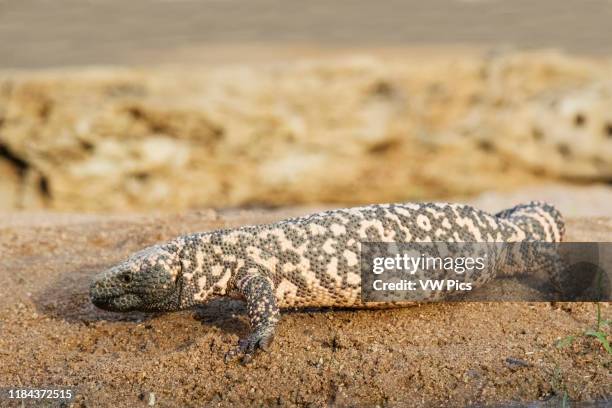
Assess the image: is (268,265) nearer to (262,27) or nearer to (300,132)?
(300,132)

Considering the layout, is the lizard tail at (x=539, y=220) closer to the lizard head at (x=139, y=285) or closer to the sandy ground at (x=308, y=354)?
the sandy ground at (x=308, y=354)

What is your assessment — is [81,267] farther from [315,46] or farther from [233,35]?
[233,35]

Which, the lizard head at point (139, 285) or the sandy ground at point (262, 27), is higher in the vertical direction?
the sandy ground at point (262, 27)

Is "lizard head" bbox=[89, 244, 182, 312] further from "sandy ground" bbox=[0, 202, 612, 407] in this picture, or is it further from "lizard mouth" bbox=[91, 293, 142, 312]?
"sandy ground" bbox=[0, 202, 612, 407]

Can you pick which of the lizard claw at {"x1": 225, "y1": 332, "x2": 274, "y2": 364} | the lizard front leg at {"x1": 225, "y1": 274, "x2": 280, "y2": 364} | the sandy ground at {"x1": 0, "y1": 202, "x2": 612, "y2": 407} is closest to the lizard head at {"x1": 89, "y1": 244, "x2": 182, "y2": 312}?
the sandy ground at {"x1": 0, "y1": 202, "x2": 612, "y2": 407}

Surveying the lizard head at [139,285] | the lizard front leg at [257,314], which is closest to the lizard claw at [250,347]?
the lizard front leg at [257,314]

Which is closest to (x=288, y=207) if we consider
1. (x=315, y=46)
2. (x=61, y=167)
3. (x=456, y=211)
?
(x=61, y=167)

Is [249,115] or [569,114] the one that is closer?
[249,115]
